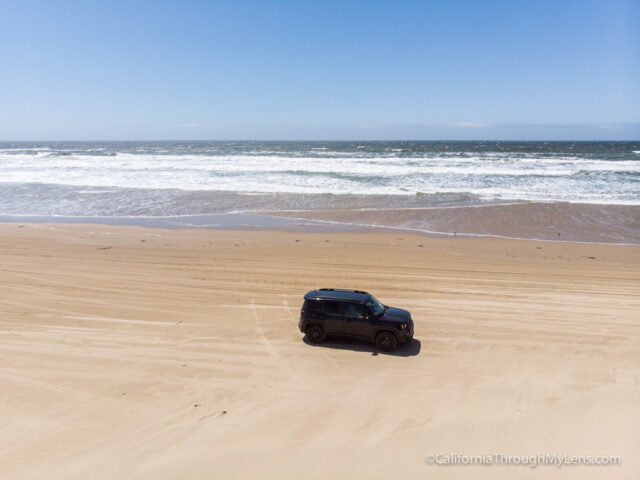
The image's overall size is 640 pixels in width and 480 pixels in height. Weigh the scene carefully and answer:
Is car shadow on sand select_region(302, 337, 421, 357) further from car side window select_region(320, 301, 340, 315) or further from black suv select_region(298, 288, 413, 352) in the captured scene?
car side window select_region(320, 301, 340, 315)

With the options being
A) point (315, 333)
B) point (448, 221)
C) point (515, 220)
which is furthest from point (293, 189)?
point (315, 333)

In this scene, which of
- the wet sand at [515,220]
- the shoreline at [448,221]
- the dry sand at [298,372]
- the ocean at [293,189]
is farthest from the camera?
the ocean at [293,189]

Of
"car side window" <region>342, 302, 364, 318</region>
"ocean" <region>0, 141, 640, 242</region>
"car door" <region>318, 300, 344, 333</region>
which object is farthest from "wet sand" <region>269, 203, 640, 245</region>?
"car door" <region>318, 300, 344, 333</region>

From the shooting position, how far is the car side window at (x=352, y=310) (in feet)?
31.3

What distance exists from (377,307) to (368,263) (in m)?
6.02

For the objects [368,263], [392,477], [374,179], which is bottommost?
[392,477]

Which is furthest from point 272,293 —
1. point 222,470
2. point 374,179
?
point 374,179

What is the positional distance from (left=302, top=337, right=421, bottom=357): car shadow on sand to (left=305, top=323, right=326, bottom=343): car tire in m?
0.12

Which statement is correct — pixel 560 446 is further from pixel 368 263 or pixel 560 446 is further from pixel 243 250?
pixel 243 250

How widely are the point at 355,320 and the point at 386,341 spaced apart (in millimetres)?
825

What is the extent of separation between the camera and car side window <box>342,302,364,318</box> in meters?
9.55

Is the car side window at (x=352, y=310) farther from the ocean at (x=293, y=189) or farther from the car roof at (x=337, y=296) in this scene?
the ocean at (x=293, y=189)

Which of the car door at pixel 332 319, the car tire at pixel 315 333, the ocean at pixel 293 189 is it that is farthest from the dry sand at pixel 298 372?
the ocean at pixel 293 189

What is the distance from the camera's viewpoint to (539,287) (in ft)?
43.3
